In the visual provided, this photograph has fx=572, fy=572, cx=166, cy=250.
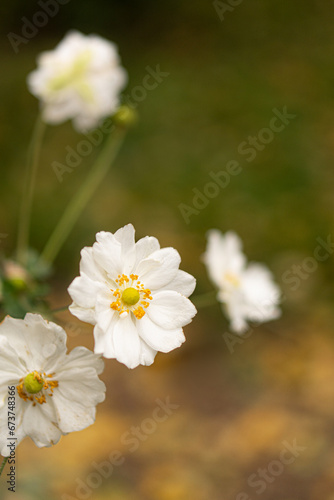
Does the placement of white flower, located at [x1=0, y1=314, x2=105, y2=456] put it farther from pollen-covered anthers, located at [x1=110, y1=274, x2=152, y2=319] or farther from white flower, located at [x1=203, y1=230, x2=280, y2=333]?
white flower, located at [x1=203, y1=230, x2=280, y2=333]

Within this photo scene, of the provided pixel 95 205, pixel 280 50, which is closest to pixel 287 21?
pixel 280 50

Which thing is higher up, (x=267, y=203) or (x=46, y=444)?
(x=46, y=444)

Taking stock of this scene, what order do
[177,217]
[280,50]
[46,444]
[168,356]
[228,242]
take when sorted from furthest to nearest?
[280,50] → [177,217] → [168,356] → [228,242] → [46,444]

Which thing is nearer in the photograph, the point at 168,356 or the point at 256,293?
the point at 256,293

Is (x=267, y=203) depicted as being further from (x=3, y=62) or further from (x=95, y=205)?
(x=3, y=62)

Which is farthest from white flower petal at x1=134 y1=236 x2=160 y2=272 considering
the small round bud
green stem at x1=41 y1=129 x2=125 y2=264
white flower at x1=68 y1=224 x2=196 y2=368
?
green stem at x1=41 y1=129 x2=125 y2=264

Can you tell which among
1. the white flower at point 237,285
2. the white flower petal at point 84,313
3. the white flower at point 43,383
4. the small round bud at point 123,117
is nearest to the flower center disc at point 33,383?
the white flower at point 43,383

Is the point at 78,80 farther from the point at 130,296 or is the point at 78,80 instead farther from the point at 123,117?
the point at 130,296

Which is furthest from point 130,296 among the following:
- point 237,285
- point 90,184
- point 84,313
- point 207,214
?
Answer: point 90,184

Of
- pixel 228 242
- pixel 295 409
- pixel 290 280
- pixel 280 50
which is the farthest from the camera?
pixel 280 50
